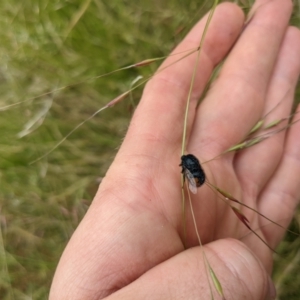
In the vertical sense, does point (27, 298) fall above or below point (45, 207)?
below

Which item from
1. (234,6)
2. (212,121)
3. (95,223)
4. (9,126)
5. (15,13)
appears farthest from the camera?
(15,13)

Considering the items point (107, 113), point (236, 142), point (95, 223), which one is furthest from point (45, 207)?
point (236, 142)

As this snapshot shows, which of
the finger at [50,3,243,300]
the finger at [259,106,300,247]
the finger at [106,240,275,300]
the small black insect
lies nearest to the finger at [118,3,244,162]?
the finger at [50,3,243,300]

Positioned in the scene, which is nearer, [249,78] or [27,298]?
[249,78]

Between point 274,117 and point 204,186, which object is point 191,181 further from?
point 274,117

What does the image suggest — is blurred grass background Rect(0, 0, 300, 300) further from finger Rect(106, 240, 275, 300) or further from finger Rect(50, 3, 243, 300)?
finger Rect(106, 240, 275, 300)

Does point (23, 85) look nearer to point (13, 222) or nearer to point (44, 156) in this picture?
point (44, 156)

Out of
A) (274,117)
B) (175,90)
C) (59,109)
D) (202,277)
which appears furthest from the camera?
(59,109)

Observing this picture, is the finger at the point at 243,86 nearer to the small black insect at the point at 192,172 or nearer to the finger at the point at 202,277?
the small black insect at the point at 192,172

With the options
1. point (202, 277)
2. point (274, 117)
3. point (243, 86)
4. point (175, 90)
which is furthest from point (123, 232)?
point (274, 117)
